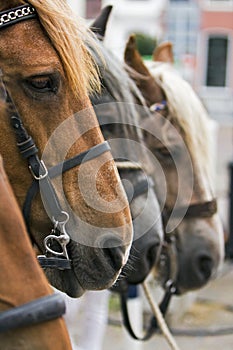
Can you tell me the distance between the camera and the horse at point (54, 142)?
1861 mm

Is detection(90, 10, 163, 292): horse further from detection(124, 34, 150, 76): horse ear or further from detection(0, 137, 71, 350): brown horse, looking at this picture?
detection(0, 137, 71, 350): brown horse

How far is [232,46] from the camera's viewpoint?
2877 centimetres

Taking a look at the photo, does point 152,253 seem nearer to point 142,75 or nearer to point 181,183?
point 181,183

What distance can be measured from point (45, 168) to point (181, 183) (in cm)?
171

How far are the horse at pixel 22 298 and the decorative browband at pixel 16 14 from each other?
731 millimetres

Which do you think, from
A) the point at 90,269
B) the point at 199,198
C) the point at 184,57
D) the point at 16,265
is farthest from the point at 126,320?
the point at 184,57

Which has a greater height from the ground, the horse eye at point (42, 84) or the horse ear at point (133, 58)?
the horse eye at point (42, 84)

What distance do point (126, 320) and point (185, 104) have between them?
3.88ft

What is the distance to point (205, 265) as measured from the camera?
3465 millimetres

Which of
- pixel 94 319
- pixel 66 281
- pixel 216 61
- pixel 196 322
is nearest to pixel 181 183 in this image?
pixel 94 319

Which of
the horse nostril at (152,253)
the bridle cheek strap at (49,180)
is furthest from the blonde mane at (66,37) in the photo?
the horse nostril at (152,253)

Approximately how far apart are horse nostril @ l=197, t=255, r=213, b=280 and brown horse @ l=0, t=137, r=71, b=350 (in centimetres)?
224

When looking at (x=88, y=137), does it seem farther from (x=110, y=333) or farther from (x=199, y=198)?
(x=110, y=333)

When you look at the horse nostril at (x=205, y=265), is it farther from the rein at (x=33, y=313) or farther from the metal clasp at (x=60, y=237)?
the rein at (x=33, y=313)
